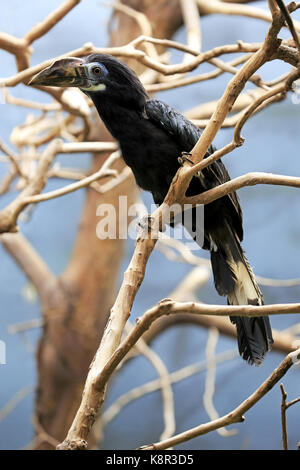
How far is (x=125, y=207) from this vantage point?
2.94 m

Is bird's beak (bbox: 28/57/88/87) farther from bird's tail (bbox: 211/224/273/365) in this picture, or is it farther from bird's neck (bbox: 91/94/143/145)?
bird's tail (bbox: 211/224/273/365)

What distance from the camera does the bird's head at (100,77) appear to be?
1.44 meters

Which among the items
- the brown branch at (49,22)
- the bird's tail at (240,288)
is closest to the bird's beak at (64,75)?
the brown branch at (49,22)

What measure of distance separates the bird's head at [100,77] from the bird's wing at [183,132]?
5cm

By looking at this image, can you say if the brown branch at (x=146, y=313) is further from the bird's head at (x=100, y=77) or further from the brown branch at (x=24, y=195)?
the brown branch at (x=24, y=195)

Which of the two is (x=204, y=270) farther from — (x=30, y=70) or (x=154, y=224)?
(x=154, y=224)

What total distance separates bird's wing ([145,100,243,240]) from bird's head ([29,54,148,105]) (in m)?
0.05

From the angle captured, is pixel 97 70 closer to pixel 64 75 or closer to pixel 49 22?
pixel 64 75

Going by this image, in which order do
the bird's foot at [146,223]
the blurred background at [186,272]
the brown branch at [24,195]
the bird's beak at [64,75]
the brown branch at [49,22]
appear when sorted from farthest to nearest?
the blurred background at [186,272]
the brown branch at [24,195]
the brown branch at [49,22]
the bird's beak at [64,75]
the bird's foot at [146,223]

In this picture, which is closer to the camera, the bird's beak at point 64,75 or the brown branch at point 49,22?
the bird's beak at point 64,75

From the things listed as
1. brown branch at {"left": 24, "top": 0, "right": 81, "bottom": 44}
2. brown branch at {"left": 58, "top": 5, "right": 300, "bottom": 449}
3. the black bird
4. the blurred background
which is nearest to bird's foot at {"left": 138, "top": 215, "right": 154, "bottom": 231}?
brown branch at {"left": 58, "top": 5, "right": 300, "bottom": 449}

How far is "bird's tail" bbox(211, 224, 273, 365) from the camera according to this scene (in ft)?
4.62

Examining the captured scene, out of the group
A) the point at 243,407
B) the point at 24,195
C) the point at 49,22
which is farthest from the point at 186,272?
the point at 243,407
